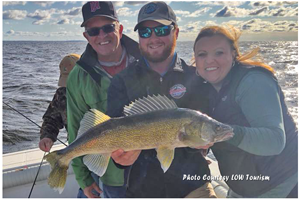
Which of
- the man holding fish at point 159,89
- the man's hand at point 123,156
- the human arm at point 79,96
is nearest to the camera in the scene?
the man's hand at point 123,156

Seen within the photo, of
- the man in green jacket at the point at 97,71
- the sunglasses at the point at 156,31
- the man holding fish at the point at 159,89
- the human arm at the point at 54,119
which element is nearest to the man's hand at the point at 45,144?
the human arm at the point at 54,119

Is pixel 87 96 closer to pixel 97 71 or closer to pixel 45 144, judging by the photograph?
pixel 97 71

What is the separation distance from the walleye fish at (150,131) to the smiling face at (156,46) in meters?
0.57

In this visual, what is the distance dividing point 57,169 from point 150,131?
1.00 m

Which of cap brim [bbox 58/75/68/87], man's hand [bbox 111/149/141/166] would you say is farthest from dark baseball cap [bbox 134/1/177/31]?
cap brim [bbox 58/75/68/87]

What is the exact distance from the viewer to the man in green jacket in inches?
117

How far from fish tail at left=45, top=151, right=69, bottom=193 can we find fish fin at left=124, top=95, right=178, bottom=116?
80 cm

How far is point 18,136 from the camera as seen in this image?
1008 cm

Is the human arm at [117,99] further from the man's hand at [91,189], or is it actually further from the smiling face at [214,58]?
the man's hand at [91,189]

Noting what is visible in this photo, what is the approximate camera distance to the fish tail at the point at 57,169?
8.41 ft

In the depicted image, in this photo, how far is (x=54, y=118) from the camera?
3818mm

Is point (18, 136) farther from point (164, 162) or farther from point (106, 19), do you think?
point (164, 162)

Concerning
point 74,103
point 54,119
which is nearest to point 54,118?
point 54,119

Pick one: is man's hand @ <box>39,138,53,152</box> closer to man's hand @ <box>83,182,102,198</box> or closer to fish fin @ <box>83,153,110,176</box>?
man's hand @ <box>83,182,102,198</box>
